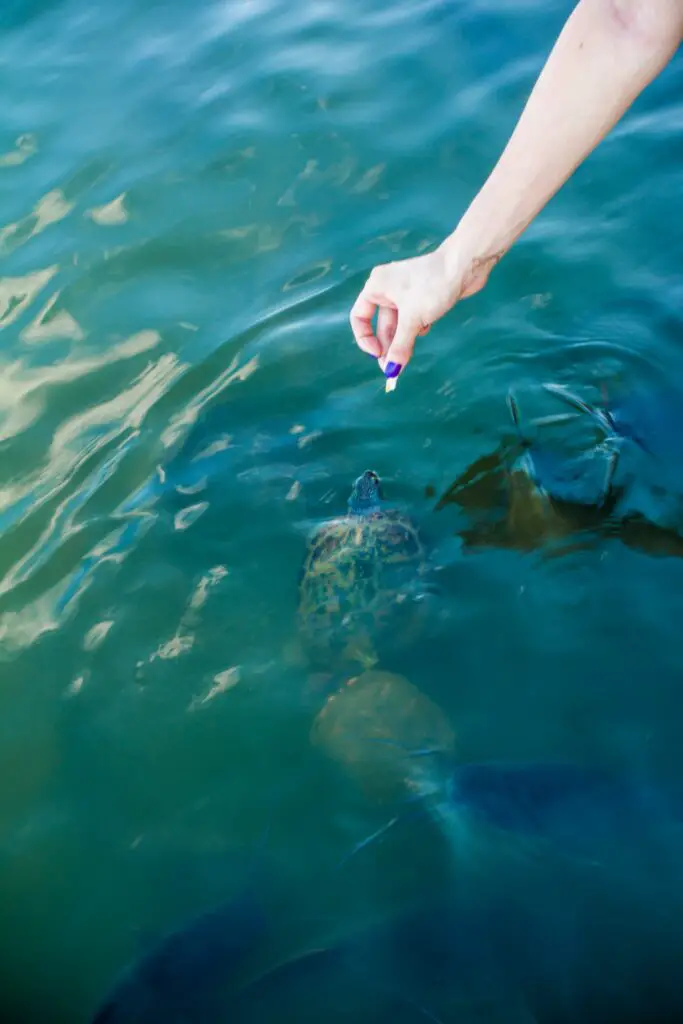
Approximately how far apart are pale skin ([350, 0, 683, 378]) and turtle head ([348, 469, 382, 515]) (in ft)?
3.69

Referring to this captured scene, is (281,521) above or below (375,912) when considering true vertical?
above

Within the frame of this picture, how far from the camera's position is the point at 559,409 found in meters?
3.87

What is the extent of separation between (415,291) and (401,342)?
0.13 meters

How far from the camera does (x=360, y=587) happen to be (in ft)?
11.1

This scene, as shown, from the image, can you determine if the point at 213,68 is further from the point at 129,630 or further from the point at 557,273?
the point at 129,630

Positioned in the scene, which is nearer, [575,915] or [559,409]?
[575,915]

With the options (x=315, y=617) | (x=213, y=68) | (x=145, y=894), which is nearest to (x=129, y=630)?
(x=315, y=617)

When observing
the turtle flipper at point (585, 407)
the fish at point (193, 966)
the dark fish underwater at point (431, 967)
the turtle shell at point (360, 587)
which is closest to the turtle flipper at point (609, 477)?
the turtle flipper at point (585, 407)

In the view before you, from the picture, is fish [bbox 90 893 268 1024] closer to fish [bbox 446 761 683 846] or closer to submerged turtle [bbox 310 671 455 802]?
submerged turtle [bbox 310 671 455 802]

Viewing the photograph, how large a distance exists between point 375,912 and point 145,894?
69cm

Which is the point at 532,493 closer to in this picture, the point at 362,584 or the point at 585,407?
the point at 585,407

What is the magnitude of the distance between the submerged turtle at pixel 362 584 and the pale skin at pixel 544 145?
42.7 inches

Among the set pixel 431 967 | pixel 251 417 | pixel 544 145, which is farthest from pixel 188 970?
pixel 251 417

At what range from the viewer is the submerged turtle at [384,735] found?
111 inches
